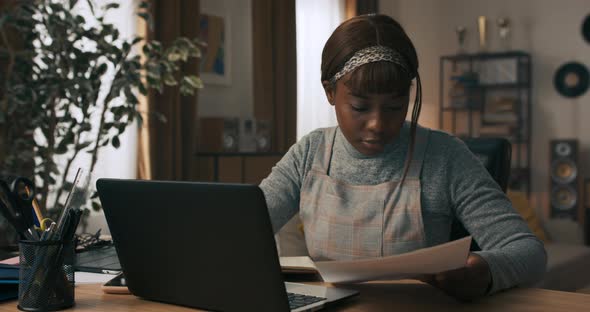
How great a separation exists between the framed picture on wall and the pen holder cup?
3628 millimetres

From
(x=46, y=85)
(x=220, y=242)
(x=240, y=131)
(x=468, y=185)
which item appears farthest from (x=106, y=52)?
(x=220, y=242)

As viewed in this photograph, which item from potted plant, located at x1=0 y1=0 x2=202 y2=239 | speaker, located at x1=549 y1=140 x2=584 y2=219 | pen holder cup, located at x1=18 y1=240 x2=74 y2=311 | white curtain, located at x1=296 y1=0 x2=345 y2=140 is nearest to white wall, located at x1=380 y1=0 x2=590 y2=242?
speaker, located at x1=549 y1=140 x2=584 y2=219

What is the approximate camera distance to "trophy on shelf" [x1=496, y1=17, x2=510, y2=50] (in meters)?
5.82

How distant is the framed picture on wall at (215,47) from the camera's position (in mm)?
4621

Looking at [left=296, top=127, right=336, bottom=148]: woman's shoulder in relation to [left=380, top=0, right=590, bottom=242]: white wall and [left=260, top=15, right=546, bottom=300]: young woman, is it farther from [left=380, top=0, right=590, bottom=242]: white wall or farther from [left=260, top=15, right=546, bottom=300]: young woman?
[left=380, top=0, right=590, bottom=242]: white wall

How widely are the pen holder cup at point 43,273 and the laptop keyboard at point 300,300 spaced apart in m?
0.32

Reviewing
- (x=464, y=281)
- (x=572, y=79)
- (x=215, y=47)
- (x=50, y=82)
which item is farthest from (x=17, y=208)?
(x=572, y=79)

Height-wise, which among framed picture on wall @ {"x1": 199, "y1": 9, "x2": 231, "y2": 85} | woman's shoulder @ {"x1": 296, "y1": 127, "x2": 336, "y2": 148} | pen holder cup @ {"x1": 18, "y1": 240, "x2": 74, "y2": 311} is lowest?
pen holder cup @ {"x1": 18, "y1": 240, "x2": 74, "y2": 311}

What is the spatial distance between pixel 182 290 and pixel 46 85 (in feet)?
6.50

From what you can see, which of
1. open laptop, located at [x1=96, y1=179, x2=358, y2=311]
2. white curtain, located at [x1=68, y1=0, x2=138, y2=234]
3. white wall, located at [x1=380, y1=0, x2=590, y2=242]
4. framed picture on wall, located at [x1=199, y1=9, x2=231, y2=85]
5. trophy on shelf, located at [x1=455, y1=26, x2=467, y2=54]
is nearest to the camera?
open laptop, located at [x1=96, y1=179, x2=358, y2=311]

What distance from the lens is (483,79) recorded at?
19.3 feet

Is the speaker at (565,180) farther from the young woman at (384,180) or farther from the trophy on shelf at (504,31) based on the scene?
the young woman at (384,180)

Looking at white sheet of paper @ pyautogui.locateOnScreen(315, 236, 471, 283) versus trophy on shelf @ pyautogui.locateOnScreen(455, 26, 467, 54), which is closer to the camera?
white sheet of paper @ pyautogui.locateOnScreen(315, 236, 471, 283)

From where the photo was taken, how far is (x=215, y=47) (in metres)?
4.73
